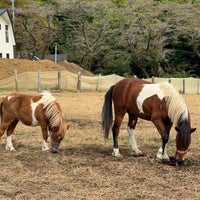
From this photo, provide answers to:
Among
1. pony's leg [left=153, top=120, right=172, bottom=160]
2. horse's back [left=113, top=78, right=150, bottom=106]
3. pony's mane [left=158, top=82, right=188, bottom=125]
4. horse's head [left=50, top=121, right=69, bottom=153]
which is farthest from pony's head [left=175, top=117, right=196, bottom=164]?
horse's head [left=50, top=121, right=69, bottom=153]

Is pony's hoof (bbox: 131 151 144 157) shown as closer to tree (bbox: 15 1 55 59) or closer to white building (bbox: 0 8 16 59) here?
white building (bbox: 0 8 16 59)

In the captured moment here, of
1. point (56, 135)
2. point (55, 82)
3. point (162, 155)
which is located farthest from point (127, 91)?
point (55, 82)

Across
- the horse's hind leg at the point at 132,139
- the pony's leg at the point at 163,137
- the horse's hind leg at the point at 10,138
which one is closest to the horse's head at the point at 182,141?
the pony's leg at the point at 163,137

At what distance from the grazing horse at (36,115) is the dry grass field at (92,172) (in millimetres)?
331

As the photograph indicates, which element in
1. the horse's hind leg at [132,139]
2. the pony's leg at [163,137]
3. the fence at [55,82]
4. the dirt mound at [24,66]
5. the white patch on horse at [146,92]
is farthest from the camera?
the dirt mound at [24,66]

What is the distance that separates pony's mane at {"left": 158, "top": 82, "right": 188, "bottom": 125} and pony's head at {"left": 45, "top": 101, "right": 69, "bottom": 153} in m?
1.85

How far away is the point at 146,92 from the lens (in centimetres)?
722

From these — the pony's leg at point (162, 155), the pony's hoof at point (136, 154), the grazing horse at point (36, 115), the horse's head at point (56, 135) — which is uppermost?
the grazing horse at point (36, 115)

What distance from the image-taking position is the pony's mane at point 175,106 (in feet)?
21.7

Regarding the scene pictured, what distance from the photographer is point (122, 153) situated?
755cm

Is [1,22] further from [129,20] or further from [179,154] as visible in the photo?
[179,154]

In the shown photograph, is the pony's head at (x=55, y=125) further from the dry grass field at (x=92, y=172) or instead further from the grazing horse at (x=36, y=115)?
the dry grass field at (x=92, y=172)

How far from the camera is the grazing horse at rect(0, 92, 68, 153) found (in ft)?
24.0

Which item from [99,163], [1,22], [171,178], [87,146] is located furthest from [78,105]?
[1,22]
